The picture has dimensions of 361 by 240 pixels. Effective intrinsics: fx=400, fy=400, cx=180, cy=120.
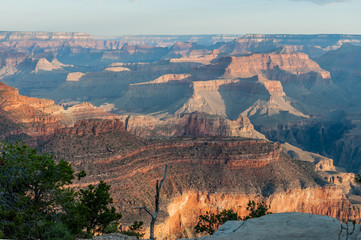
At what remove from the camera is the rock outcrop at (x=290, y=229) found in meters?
24.8

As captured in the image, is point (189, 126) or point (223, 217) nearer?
point (223, 217)

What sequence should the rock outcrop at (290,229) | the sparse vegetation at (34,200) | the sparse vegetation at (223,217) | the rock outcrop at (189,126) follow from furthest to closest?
the rock outcrop at (189,126), the sparse vegetation at (223,217), the sparse vegetation at (34,200), the rock outcrop at (290,229)

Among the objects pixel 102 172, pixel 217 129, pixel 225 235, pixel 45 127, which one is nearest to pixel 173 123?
pixel 217 129

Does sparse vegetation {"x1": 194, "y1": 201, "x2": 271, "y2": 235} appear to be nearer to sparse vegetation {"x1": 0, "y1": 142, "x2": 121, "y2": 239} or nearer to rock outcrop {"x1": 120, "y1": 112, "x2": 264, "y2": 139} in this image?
sparse vegetation {"x1": 0, "y1": 142, "x2": 121, "y2": 239}

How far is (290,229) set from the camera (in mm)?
26844

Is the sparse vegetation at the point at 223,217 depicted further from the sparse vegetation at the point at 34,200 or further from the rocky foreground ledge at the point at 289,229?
the sparse vegetation at the point at 34,200

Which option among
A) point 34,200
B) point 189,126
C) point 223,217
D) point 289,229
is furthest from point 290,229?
point 189,126

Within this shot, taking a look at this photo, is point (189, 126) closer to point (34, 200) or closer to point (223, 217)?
point (223, 217)

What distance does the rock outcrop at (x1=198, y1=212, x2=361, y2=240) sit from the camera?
24.8m

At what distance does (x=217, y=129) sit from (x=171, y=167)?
7990cm

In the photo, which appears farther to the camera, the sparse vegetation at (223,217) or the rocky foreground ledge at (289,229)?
the sparse vegetation at (223,217)

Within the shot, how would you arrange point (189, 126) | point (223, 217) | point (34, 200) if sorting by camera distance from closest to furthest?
1. point (34, 200)
2. point (223, 217)
3. point (189, 126)

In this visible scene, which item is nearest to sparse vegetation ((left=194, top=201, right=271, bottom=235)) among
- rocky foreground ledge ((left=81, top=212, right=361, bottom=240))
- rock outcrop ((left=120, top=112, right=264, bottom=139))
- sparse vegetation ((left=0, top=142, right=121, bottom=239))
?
rocky foreground ledge ((left=81, top=212, right=361, bottom=240))

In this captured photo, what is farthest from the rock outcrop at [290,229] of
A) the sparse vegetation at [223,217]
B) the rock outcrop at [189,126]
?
the rock outcrop at [189,126]
